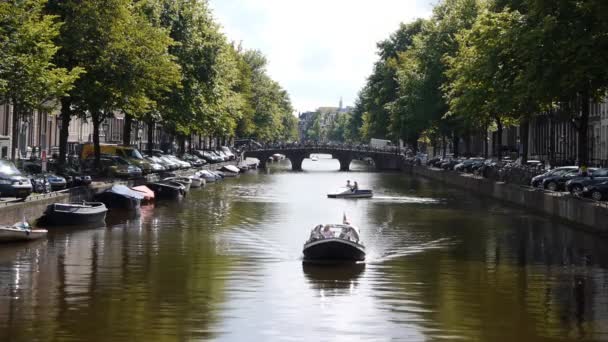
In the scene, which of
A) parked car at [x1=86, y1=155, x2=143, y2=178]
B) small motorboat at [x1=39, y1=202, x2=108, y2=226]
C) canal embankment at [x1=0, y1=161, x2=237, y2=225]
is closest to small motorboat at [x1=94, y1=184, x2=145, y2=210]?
canal embankment at [x1=0, y1=161, x2=237, y2=225]

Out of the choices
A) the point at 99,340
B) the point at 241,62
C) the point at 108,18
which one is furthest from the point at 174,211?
the point at 241,62

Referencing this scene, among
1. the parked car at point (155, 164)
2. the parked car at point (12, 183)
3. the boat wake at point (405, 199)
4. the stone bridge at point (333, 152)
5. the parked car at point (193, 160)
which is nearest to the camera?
the parked car at point (12, 183)

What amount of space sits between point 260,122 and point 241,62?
24.8 metres

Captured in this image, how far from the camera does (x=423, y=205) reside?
241 ft

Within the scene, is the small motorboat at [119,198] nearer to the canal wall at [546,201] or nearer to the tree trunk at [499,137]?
the canal wall at [546,201]

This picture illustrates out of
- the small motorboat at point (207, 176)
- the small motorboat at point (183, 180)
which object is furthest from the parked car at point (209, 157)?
the small motorboat at point (183, 180)

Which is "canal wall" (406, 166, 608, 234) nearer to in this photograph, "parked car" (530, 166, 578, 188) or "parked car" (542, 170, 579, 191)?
"parked car" (530, 166, 578, 188)

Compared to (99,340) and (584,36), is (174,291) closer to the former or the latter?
(99,340)

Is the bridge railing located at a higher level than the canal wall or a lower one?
higher

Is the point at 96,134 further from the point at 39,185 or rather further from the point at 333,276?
the point at 333,276

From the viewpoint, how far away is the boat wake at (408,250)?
41.8 meters

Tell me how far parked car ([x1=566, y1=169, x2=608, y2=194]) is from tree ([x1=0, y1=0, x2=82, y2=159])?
27.6 m

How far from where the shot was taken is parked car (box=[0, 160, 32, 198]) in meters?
48.5

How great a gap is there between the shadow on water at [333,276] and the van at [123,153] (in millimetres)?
45358
